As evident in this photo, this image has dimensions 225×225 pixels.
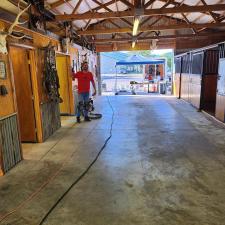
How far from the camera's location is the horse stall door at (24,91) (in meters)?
4.40

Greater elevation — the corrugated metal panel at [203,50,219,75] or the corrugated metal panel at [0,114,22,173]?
the corrugated metal panel at [203,50,219,75]

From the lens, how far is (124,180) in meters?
3.13

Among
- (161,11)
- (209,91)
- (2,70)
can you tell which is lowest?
(209,91)

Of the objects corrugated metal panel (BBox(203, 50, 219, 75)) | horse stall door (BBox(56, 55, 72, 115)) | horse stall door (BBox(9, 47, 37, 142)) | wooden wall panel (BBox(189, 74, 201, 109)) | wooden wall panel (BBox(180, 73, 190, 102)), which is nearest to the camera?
horse stall door (BBox(9, 47, 37, 142))

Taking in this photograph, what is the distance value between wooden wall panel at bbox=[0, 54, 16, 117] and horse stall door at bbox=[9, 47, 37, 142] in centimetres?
89

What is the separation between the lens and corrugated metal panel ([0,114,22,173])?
3.36m

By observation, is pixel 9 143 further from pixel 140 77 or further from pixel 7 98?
pixel 140 77

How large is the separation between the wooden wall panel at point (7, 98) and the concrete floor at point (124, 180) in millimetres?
935

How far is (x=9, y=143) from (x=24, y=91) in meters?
1.36

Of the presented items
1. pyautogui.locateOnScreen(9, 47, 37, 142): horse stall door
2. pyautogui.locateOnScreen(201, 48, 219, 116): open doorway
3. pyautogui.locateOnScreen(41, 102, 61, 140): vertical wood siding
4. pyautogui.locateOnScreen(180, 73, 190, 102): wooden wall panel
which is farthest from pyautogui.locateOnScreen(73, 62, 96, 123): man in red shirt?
pyautogui.locateOnScreen(180, 73, 190, 102): wooden wall panel

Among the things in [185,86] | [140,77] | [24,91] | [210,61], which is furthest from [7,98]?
[140,77]

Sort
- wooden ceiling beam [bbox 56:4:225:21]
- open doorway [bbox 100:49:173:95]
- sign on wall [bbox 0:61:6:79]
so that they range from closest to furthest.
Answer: sign on wall [bbox 0:61:6:79], wooden ceiling beam [bbox 56:4:225:21], open doorway [bbox 100:49:173:95]

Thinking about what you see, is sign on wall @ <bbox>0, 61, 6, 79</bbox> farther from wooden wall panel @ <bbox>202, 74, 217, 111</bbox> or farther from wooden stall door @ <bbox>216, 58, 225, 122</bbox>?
wooden wall panel @ <bbox>202, 74, 217, 111</bbox>

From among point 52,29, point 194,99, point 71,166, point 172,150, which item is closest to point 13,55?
point 52,29
